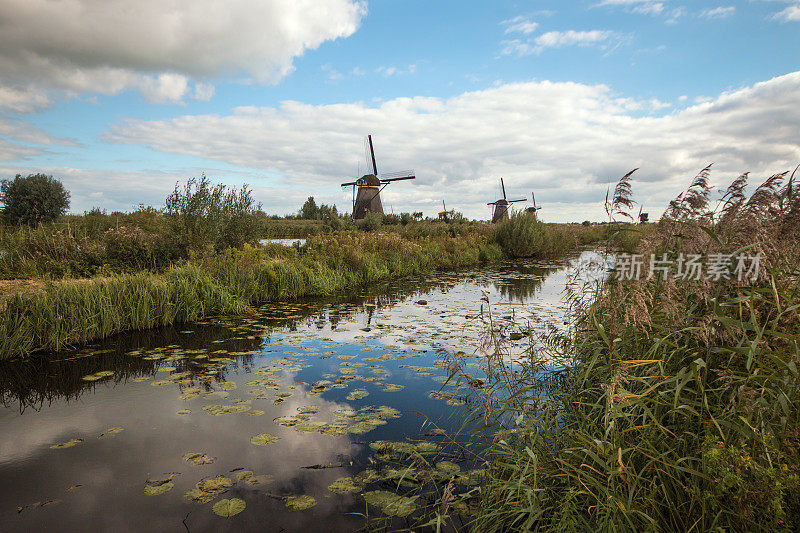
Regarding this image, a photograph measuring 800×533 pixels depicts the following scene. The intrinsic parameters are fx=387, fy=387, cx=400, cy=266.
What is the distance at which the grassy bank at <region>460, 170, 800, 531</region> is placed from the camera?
174cm

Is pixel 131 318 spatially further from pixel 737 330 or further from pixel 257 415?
pixel 737 330

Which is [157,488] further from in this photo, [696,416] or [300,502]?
[696,416]

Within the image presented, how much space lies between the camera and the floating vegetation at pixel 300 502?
2635 millimetres

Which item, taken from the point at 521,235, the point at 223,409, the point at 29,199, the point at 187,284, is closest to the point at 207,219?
the point at 187,284

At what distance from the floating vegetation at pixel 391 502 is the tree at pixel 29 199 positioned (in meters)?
30.8

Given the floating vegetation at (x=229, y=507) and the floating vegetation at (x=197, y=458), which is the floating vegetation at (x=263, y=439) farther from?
the floating vegetation at (x=229, y=507)

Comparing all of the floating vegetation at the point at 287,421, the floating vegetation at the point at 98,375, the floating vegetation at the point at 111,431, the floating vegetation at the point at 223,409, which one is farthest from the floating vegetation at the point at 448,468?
the floating vegetation at the point at 98,375

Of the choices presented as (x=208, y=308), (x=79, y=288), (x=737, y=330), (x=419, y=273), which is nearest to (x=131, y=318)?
(x=79, y=288)

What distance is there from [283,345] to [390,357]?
1.86 metres

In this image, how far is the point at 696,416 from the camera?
87.9 inches

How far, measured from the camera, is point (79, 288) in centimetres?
634

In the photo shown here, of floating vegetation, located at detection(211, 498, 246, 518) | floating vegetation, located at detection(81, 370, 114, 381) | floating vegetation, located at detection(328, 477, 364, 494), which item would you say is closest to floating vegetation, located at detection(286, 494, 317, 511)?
floating vegetation, located at detection(328, 477, 364, 494)

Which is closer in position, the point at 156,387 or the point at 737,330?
the point at 737,330

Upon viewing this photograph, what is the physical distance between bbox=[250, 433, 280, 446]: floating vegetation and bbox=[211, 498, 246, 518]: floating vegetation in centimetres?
72
